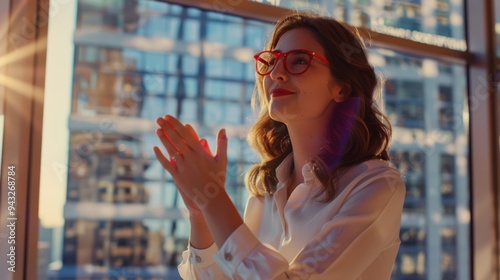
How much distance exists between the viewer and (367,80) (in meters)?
1.42

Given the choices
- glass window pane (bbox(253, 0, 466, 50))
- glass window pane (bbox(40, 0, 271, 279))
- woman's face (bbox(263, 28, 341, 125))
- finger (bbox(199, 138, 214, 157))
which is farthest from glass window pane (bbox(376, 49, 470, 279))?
finger (bbox(199, 138, 214, 157))

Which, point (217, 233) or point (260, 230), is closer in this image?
point (217, 233)

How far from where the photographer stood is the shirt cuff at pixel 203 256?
1.26 metres

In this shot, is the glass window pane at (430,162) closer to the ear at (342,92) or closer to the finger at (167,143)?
the ear at (342,92)

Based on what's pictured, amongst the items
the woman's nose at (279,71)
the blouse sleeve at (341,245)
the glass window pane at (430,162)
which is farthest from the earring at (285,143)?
the glass window pane at (430,162)

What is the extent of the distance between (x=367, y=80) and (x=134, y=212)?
141cm

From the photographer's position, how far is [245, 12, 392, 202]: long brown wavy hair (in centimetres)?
131

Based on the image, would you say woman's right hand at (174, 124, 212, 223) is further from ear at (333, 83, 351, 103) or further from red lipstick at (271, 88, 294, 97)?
ear at (333, 83, 351, 103)

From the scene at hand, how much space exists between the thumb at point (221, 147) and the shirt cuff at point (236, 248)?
0.13m

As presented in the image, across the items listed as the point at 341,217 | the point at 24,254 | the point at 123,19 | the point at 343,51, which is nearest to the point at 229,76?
the point at 123,19

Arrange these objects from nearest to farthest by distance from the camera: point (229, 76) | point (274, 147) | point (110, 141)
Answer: point (274, 147), point (110, 141), point (229, 76)

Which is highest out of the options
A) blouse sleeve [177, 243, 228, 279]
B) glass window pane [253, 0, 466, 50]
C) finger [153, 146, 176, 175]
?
glass window pane [253, 0, 466, 50]

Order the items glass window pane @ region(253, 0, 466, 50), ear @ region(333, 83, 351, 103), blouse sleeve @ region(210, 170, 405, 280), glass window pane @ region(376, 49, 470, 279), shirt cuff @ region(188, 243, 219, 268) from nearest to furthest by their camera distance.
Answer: blouse sleeve @ region(210, 170, 405, 280), shirt cuff @ region(188, 243, 219, 268), ear @ region(333, 83, 351, 103), glass window pane @ region(253, 0, 466, 50), glass window pane @ region(376, 49, 470, 279)

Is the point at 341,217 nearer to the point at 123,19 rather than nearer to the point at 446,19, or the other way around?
the point at 123,19
